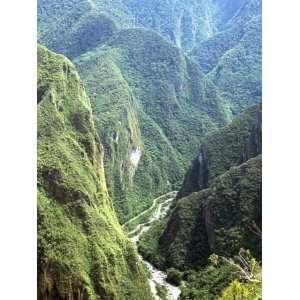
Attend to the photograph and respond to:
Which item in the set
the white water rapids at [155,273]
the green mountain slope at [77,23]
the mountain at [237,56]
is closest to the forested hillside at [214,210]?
the white water rapids at [155,273]

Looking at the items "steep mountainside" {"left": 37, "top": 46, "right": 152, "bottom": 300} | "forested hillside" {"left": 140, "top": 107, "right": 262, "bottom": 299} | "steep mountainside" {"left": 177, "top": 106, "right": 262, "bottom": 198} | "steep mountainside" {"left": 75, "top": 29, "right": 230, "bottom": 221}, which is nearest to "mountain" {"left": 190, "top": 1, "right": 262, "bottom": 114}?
"steep mountainside" {"left": 75, "top": 29, "right": 230, "bottom": 221}

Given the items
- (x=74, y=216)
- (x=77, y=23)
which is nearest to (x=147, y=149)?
(x=74, y=216)

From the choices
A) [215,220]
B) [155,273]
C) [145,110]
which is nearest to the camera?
[155,273]

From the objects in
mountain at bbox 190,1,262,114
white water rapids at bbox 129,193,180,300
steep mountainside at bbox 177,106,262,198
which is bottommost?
white water rapids at bbox 129,193,180,300

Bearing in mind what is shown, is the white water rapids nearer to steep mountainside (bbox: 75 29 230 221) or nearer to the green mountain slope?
steep mountainside (bbox: 75 29 230 221)

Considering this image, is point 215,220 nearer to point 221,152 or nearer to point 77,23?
point 221,152

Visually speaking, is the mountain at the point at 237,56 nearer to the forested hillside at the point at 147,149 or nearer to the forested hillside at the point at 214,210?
the forested hillside at the point at 147,149
